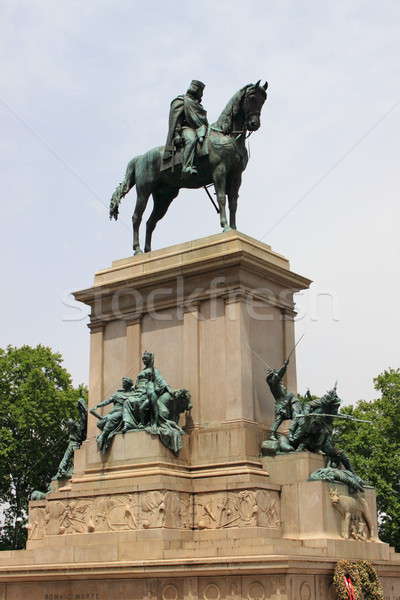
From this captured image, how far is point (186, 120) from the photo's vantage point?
77.2 ft

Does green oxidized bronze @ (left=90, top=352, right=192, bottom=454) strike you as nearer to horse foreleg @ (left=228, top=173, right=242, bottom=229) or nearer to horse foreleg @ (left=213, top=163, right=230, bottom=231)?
horse foreleg @ (left=213, top=163, right=230, bottom=231)

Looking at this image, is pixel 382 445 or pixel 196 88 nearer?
pixel 196 88

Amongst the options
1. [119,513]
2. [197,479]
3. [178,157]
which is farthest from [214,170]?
[119,513]

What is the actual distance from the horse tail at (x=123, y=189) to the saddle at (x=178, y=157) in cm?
129

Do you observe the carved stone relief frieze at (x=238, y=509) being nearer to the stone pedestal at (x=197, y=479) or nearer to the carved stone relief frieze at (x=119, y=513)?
the stone pedestal at (x=197, y=479)

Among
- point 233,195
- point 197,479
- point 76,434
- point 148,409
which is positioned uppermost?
point 233,195

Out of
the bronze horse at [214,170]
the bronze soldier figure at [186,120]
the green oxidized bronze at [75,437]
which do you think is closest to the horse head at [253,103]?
the bronze horse at [214,170]

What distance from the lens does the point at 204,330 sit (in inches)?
Result: 842

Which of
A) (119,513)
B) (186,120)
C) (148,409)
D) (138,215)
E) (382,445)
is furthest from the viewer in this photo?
(382,445)

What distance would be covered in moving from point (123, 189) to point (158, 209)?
3.56 ft

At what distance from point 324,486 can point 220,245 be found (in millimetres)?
6129

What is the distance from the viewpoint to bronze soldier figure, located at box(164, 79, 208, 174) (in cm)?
2306

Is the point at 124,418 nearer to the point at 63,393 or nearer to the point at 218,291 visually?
the point at 218,291

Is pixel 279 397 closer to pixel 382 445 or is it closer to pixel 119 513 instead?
pixel 119 513
